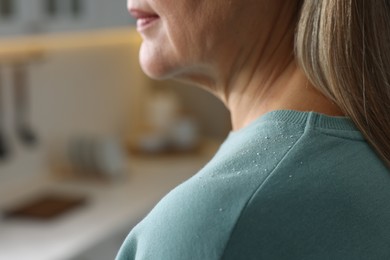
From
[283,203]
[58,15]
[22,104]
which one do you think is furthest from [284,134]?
[22,104]

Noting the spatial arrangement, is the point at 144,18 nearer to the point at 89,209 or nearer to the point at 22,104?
the point at 89,209

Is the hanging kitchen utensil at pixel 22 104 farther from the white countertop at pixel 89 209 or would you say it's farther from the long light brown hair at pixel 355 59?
the long light brown hair at pixel 355 59

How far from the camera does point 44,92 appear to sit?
2.71 metres

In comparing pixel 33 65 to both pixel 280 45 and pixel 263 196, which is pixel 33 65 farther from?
pixel 263 196

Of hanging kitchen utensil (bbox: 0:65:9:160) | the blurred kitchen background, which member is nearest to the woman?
the blurred kitchen background

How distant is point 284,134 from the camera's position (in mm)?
601

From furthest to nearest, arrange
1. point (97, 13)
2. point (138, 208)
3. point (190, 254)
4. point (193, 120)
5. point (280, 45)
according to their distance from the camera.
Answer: point (193, 120) < point (97, 13) < point (138, 208) < point (280, 45) < point (190, 254)

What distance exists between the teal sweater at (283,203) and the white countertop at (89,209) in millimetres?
1305

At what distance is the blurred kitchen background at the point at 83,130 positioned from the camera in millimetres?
2123

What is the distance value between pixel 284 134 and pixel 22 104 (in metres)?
2.13

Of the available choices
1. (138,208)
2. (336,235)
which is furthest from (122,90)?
(336,235)

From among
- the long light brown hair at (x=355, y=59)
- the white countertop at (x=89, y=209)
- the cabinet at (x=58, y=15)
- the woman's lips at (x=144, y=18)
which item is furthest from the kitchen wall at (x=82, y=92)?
the long light brown hair at (x=355, y=59)

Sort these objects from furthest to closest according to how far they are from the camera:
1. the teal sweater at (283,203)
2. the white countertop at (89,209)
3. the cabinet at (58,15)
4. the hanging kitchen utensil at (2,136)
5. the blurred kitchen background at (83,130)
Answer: the hanging kitchen utensil at (2,136)
the cabinet at (58,15)
the blurred kitchen background at (83,130)
the white countertop at (89,209)
the teal sweater at (283,203)

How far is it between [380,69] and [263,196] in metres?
0.18
